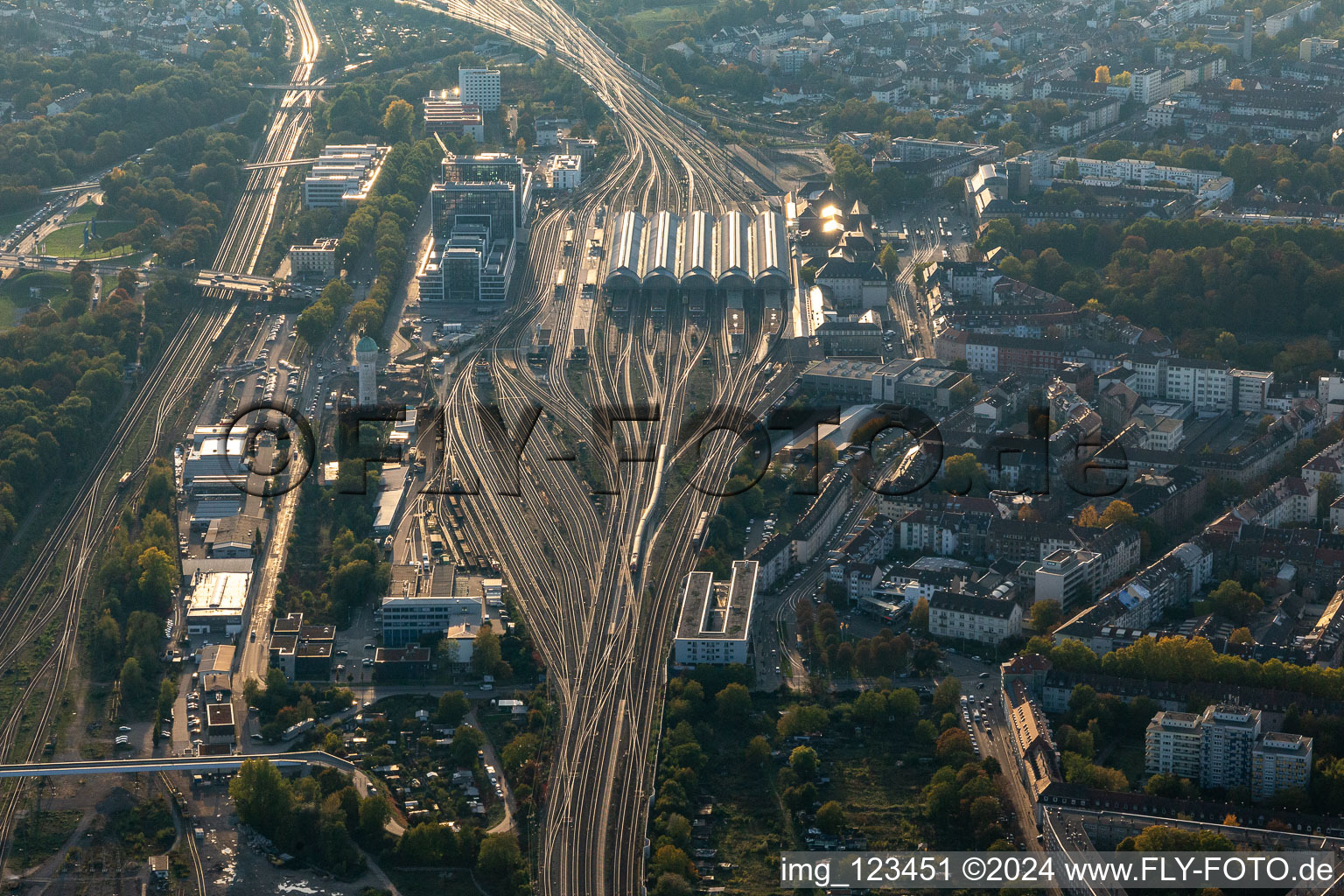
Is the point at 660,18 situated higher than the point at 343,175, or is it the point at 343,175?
the point at 660,18

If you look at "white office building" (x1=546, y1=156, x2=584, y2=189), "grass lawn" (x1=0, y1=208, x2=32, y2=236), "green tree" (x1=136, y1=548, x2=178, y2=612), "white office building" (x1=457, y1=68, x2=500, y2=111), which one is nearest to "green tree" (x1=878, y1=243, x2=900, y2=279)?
Result: "white office building" (x1=546, y1=156, x2=584, y2=189)

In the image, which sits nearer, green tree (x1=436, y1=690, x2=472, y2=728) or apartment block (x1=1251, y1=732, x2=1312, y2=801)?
apartment block (x1=1251, y1=732, x2=1312, y2=801)

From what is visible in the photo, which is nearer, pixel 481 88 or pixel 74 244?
pixel 74 244

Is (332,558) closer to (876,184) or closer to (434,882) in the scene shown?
(434,882)

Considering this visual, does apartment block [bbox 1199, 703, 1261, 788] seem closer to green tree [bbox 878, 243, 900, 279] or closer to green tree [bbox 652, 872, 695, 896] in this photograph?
green tree [bbox 652, 872, 695, 896]

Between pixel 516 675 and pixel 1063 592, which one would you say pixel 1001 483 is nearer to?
pixel 1063 592

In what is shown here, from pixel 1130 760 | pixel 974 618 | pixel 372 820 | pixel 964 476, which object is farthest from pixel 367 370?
pixel 1130 760
